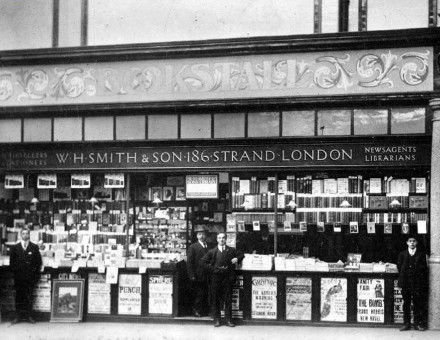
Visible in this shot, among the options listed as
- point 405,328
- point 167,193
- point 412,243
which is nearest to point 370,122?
point 412,243

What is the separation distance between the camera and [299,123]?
46.5ft

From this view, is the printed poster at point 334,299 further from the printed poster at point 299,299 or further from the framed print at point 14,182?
the framed print at point 14,182

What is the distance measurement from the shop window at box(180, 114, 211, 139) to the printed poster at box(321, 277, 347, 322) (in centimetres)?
418

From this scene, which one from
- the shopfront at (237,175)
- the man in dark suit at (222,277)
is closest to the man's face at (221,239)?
the man in dark suit at (222,277)

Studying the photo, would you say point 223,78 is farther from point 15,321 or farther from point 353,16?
point 15,321

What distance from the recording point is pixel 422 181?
45.3 ft

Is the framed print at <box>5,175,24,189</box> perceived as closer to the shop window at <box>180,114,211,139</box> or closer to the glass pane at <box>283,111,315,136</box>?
the shop window at <box>180,114,211,139</box>

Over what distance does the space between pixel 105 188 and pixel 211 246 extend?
9.31 ft

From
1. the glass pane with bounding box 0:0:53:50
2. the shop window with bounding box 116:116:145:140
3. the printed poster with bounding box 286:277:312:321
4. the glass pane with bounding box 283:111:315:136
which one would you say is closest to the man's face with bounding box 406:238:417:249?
the printed poster with bounding box 286:277:312:321

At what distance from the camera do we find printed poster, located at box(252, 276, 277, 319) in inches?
539

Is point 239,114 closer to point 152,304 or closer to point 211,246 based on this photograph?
point 211,246

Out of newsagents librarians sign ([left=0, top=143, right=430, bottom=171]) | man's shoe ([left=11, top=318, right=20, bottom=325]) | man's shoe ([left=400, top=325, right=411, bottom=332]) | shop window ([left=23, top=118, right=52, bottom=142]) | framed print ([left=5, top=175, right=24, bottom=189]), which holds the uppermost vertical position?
shop window ([left=23, top=118, right=52, bottom=142])

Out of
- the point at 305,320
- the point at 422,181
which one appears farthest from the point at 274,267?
the point at 422,181

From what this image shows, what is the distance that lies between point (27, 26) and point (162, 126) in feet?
13.9
